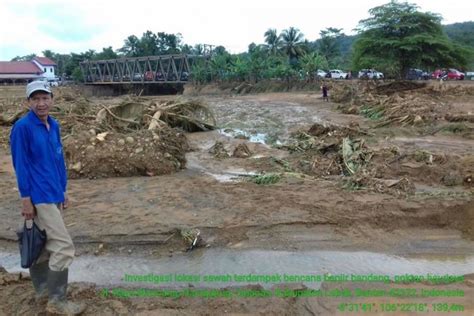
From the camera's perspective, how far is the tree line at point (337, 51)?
28.9 meters

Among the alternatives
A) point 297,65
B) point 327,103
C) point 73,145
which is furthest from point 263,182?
point 297,65

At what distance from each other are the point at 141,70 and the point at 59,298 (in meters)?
57.3

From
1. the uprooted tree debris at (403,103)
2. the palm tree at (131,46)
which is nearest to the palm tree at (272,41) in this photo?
the palm tree at (131,46)

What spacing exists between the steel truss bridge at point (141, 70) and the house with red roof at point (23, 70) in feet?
38.5

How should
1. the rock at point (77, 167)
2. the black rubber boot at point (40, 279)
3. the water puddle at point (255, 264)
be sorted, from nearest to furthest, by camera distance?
the black rubber boot at point (40, 279), the water puddle at point (255, 264), the rock at point (77, 167)

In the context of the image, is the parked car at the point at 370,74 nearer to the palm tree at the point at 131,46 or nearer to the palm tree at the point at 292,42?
the palm tree at the point at 292,42

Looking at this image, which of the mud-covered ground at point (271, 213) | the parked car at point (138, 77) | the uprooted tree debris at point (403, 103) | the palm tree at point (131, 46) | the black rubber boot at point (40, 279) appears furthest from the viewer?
the palm tree at point (131, 46)

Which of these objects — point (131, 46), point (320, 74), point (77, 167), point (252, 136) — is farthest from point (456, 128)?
point (131, 46)

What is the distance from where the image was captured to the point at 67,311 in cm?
342

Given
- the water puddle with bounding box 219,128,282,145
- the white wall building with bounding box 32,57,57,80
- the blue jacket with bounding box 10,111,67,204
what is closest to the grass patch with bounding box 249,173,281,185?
the blue jacket with bounding box 10,111,67,204

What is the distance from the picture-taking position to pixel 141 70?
58.2 meters

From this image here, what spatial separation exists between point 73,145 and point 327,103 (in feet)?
74.5

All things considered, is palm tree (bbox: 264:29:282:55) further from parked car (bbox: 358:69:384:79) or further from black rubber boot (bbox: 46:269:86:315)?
black rubber boot (bbox: 46:269:86:315)

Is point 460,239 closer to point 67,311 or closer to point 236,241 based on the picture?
point 236,241
